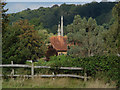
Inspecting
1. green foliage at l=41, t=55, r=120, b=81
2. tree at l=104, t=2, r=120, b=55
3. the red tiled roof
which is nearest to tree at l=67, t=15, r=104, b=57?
tree at l=104, t=2, r=120, b=55

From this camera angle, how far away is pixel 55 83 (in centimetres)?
1170

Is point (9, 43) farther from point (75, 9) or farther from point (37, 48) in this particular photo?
point (75, 9)

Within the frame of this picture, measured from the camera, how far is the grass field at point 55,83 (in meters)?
11.2

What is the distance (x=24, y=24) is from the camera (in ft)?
164

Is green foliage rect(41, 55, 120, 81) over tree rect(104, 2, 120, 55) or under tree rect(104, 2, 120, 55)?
under

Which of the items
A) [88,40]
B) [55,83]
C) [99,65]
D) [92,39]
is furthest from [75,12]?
[55,83]

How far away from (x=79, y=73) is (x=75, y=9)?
42978 mm

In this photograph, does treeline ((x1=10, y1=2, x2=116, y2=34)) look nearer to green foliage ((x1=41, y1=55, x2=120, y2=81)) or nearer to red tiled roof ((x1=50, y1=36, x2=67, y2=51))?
red tiled roof ((x1=50, y1=36, x2=67, y2=51))

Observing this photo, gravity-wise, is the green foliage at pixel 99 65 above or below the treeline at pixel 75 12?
below

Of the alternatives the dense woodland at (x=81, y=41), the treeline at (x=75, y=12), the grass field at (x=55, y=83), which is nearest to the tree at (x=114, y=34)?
the dense woodland at (x=81, y=41)

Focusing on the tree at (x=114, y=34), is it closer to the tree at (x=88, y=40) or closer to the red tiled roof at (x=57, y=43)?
the tree at (x=88, y=40)

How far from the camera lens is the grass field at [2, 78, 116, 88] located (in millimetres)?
11211

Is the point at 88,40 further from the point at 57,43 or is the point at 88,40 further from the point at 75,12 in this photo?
the point at 57,43

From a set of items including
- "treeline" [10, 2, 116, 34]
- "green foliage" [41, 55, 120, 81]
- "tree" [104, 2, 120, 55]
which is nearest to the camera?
"green foliage" [41, 55, 120, 81]
